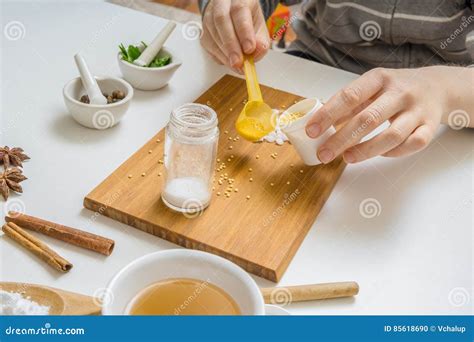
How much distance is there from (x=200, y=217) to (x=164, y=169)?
112 mm

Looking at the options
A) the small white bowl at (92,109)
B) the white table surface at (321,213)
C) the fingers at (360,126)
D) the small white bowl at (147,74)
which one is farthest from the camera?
the small white bowl at (147,74)

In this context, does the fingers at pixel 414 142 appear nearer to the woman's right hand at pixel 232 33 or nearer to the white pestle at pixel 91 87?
the woman's right hand at pixel 232 33

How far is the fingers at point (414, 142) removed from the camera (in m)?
1.07

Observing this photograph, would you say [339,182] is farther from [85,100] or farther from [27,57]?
[27,57]

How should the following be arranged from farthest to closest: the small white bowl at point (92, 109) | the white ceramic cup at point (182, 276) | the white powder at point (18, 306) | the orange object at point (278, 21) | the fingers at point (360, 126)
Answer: the orange object at point (278, 21) → the small white bowl at point (92, 109) → the fingers at point (360, 126) → the white powder at point (18, 306) → the white ceramic cup at point (182, 276)

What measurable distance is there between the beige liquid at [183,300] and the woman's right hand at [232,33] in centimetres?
65

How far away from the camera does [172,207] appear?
3.27 feet

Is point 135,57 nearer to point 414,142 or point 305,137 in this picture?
point 305,137

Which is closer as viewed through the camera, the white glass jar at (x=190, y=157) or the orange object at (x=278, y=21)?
the white glass jar at (x=190, y=157)

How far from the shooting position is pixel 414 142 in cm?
107

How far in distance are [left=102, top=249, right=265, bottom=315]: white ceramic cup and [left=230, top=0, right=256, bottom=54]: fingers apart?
0.65 metres

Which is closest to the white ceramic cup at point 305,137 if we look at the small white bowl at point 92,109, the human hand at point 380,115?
the human hand at point 380,115

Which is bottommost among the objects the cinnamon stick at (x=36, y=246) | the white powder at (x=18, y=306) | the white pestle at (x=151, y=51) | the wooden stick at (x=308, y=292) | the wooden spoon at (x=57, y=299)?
the cinnamon stick at (x=36, y=246)

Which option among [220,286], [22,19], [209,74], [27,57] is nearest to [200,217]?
[220,286]
